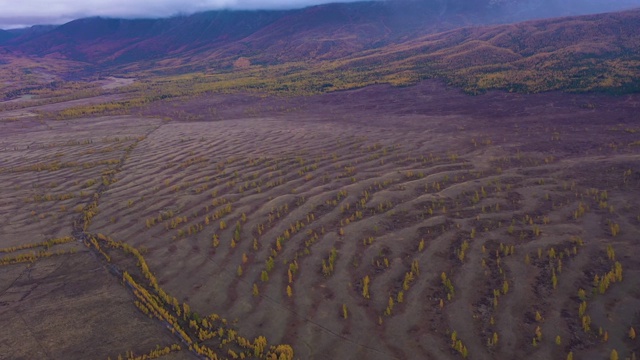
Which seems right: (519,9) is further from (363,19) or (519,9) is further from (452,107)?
(452,107)

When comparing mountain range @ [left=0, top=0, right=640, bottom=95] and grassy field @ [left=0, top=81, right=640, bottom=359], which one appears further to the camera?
mountain range @ [left=0, top=0, right=640, bottom=95]

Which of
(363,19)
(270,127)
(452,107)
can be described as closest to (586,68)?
(452,107)

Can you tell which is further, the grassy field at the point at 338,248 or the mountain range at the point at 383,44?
the mountain range at the point at 383,44

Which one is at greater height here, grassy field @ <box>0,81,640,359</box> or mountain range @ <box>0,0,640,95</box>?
mountain range @ <box>0,0,640,95</box>

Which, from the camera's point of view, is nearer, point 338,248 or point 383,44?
point 338,248

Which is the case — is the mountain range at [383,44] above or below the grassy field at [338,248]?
above

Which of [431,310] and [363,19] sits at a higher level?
[363,19]

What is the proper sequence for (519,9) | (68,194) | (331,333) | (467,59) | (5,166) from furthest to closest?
(519,9)
(467,59)
(5,166)
(68,194)
(331,333)

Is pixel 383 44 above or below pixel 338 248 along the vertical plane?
above
